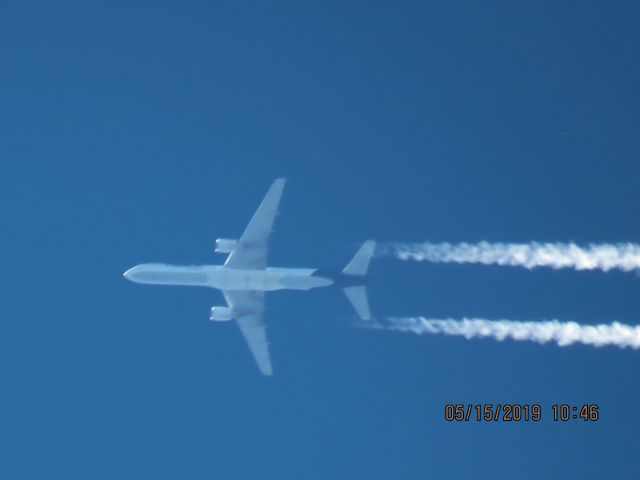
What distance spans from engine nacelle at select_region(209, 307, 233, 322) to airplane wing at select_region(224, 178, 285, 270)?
1683mm

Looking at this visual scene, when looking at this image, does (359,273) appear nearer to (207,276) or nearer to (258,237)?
(258,237)

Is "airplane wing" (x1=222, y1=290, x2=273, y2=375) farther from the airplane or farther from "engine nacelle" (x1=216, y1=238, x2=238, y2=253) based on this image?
"engine nacelle" (x1=216, y1=238, x2=238, y2=253)

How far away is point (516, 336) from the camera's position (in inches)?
1523

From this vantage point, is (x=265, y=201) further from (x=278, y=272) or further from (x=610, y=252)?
(x=610, y=252)

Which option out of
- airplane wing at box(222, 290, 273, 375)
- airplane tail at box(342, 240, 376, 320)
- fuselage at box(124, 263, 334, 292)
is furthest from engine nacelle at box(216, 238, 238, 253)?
airplane tail at box(342, 240, 376, 320)

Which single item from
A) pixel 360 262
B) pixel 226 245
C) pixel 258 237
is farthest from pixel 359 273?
pixel 226 245

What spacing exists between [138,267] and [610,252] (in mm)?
16479

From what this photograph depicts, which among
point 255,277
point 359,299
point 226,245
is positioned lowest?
point 359,299

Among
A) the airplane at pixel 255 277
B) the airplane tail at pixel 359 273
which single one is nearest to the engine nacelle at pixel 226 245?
the airplane at pixel 255 277

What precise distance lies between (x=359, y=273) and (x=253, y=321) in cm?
501

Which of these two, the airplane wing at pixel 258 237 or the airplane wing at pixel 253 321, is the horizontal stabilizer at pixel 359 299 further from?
the airplane wing at pixel 253 321

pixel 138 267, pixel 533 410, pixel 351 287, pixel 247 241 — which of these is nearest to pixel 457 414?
pixel 533 410

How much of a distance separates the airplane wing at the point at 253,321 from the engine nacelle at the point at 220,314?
0.44 metres

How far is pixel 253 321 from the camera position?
42.1 meters
